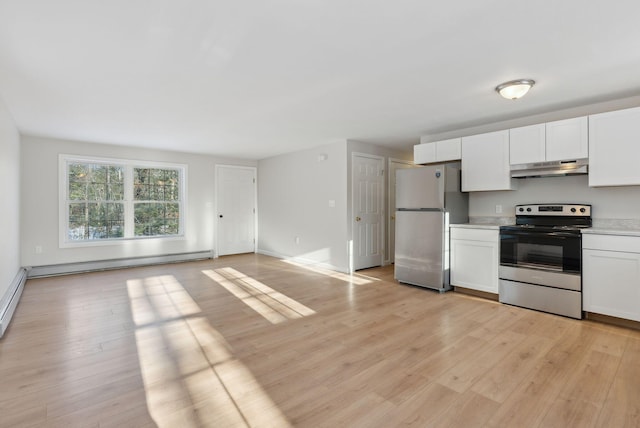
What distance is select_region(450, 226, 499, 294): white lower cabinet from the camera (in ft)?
12.5

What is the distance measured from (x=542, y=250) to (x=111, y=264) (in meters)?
6.61

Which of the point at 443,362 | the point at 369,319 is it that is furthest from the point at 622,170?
the point at 369,319

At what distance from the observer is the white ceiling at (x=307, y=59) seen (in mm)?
1879

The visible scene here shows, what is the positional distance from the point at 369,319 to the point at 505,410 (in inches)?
59.7

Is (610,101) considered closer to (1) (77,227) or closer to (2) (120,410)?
(2) (120,410)

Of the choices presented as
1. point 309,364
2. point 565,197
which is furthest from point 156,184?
point 565,197

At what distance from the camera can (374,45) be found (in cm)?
227

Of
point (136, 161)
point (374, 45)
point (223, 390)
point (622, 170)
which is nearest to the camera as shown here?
point (223, 390)

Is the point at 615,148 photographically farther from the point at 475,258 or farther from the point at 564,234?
the point at 475,258

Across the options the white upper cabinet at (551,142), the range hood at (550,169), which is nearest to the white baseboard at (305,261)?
the range hood at (550,169)

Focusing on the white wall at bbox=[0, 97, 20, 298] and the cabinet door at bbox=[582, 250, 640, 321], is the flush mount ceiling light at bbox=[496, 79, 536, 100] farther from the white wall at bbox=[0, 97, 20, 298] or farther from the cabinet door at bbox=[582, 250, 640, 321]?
the white wall at bbox=[0, 97, 20, 298]

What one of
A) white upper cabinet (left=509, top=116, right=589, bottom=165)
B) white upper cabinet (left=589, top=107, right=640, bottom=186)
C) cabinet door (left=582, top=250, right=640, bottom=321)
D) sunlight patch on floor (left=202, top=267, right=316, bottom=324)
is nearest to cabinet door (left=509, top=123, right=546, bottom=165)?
white upper cabinet (left=509, top=116, right=589, bottom=165)

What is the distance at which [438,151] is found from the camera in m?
4.54

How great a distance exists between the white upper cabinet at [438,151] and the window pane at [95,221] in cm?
538
